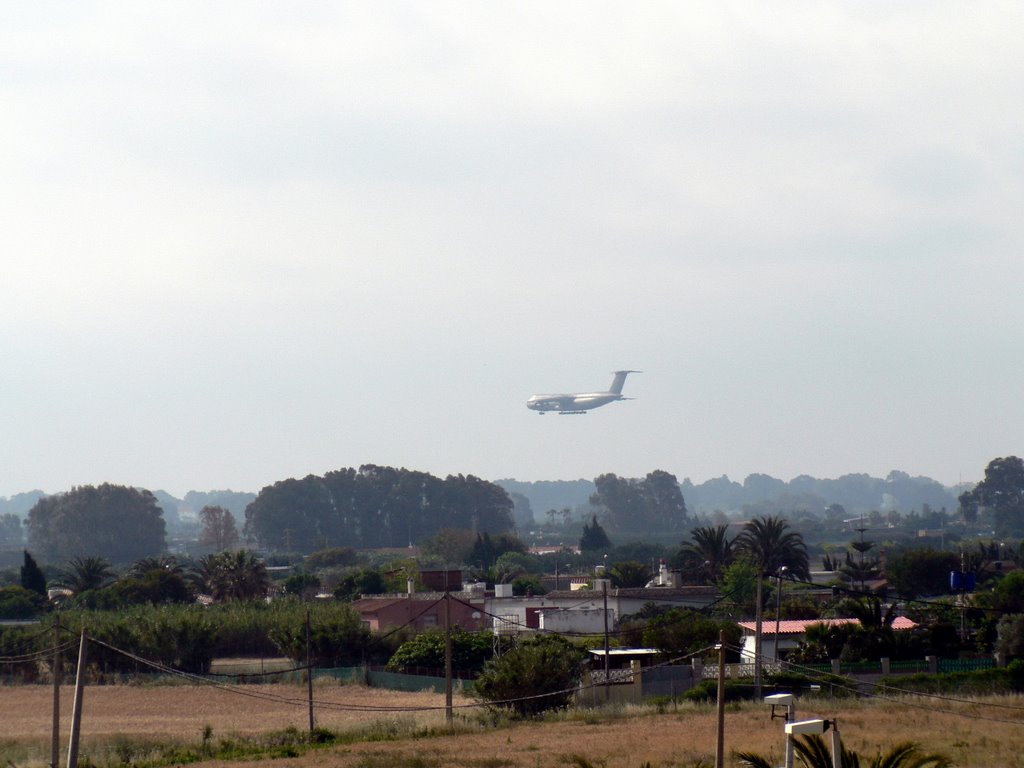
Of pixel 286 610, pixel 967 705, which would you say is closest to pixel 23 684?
pixel 286 610

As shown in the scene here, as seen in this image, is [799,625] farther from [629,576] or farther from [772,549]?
[629,576]

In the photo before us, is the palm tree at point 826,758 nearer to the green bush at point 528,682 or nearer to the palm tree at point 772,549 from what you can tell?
the green bush at point 528,682

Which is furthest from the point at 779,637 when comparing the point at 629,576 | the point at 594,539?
the point at 594,539

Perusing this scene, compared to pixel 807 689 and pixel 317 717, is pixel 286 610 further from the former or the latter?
pixel 807 689

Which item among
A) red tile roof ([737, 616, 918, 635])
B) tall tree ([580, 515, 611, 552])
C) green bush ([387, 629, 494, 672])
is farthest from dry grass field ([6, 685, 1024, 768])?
tall tree ([580, 515, 611, 552])

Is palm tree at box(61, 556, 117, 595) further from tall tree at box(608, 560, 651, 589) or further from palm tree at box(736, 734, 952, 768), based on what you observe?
palm tree at box(736, 734, 952, 768)
